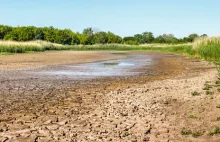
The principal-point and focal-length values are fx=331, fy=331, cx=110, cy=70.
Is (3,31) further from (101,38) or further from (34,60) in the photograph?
(34,60)

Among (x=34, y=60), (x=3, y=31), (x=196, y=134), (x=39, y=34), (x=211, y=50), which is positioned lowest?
(x=196, y=134)

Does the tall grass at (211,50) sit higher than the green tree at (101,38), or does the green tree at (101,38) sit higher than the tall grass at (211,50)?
the green tree at (101,38)

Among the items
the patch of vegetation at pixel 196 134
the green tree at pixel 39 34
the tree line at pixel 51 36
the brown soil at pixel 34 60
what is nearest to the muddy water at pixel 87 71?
the brown soil at pixel 34 60

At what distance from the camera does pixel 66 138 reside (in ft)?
18.4

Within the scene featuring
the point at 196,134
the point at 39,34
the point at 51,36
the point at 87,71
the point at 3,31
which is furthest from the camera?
the point at 51,36

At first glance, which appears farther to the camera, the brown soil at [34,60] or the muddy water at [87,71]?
the brown soil at [34,60]

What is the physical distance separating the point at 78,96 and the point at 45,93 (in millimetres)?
1196

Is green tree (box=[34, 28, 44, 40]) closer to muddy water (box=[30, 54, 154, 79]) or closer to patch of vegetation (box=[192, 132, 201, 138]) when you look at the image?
muddy water (box=[30, 54, 154, 79])

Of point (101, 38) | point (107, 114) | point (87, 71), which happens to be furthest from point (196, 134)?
point (101, 38)

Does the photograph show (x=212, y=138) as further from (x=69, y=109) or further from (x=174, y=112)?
(x=69, y=109)

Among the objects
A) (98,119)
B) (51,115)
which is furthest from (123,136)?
(51,115)

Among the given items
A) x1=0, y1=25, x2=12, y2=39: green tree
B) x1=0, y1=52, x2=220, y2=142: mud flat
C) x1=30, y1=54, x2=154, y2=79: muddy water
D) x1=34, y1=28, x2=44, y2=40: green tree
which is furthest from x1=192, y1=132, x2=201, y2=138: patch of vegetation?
x1=34, y1=28, x2=44, y2=40: green tree

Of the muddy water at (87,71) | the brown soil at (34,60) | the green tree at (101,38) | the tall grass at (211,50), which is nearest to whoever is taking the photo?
the muddy water at (87,71)

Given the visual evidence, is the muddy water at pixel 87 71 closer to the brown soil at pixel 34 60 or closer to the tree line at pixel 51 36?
the brown soil at pixel 34 60
